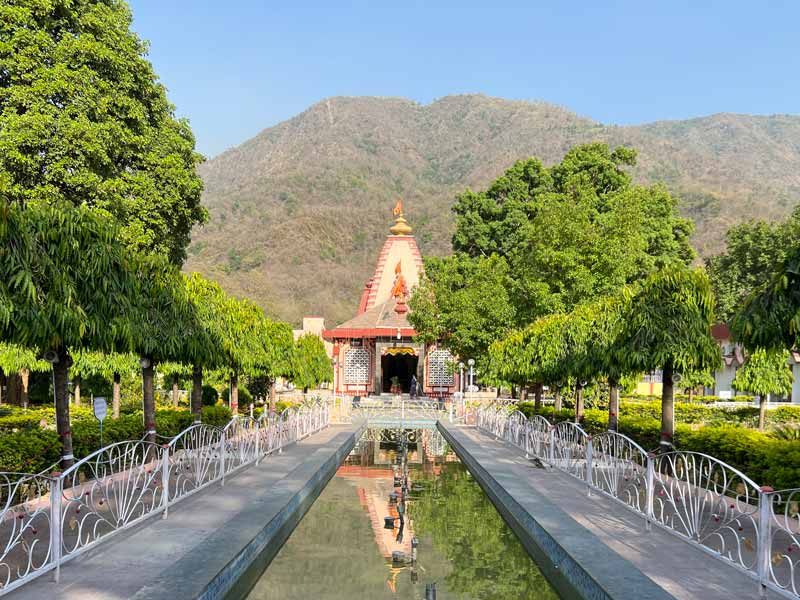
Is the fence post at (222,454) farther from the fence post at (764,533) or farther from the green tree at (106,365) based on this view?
the green tree at (106,365)

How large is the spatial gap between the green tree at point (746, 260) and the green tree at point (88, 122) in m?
31.9

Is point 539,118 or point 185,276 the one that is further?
point 539,118

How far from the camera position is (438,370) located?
136 feet

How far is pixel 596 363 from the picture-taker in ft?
45.0

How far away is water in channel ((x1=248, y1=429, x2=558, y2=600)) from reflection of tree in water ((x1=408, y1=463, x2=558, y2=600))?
0.4 inches

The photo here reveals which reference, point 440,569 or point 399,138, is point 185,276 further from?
point 399,138

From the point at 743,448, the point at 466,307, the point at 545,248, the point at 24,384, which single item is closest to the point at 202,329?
the point at 743,448

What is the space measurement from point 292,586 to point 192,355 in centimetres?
595

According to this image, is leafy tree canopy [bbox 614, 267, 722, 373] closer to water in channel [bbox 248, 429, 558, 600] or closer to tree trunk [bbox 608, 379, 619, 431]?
tree trunk [bbox 608, 379, 619, 431]

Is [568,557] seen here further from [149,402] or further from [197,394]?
[197,394]

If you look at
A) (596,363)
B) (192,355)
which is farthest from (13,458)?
(596,363)

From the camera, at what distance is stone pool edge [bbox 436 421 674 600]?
5844mm

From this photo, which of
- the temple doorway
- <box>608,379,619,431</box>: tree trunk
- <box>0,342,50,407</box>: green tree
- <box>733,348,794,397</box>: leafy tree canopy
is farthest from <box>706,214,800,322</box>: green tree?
<box>0,342,50,407</box>: green tree

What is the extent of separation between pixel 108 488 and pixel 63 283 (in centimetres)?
259
